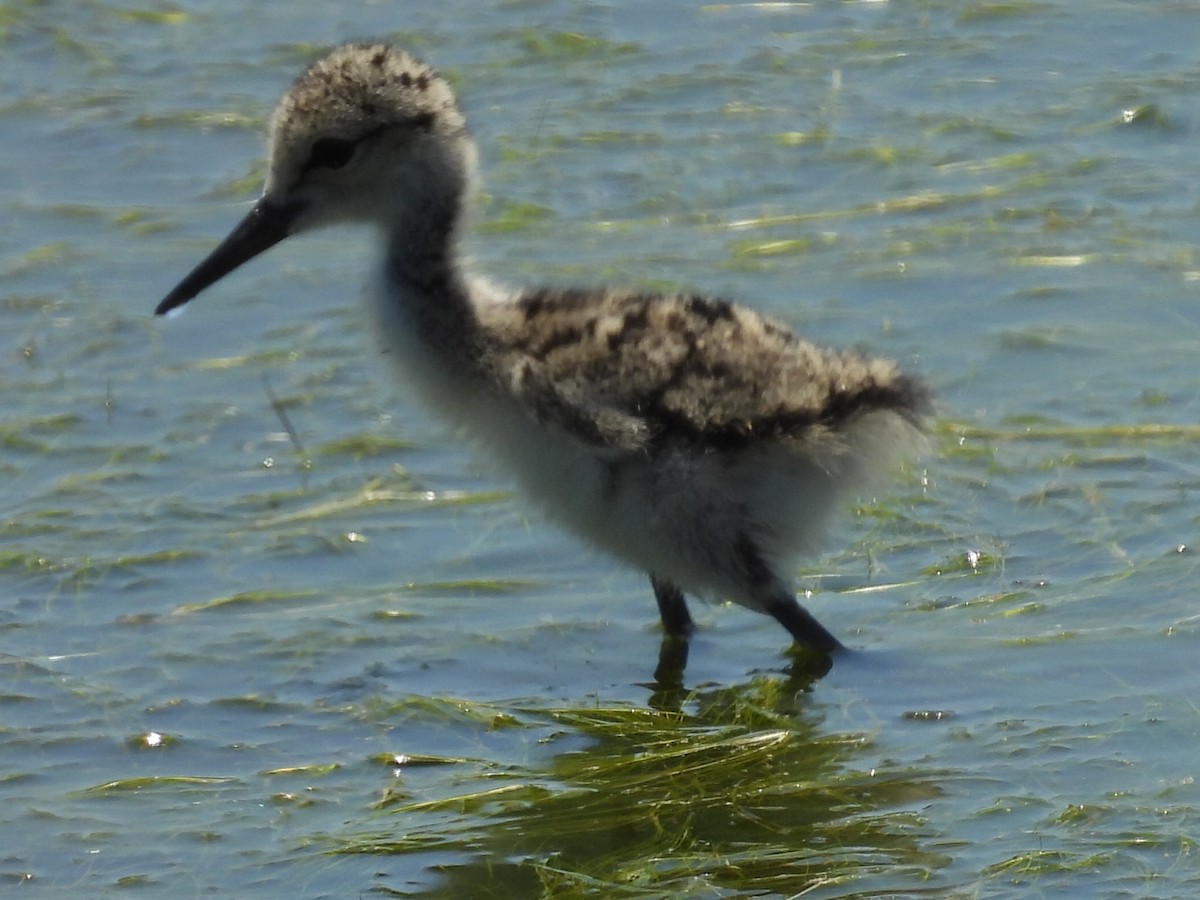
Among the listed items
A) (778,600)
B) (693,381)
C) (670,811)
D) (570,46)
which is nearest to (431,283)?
(693,381)

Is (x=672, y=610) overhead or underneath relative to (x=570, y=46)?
underneath

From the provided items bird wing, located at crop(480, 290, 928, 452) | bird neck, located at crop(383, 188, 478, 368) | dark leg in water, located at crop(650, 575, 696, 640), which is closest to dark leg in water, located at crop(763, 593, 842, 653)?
dark leg in water, located at crop(650, 575, 696, 640)

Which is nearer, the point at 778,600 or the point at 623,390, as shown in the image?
the point at 623,390

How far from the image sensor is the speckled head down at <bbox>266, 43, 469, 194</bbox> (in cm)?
521

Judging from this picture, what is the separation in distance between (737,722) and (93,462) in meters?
2.02

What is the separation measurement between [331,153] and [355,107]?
0.12 meters

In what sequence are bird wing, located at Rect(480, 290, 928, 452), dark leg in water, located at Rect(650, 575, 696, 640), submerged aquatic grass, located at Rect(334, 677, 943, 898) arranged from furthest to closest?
dark leg in water, located at Rect(650, 575, 696, 640) < bird wing, located at Rect(480, 290, 928, 452) < submerged aquatic grass, located at Rect(334, 677, 943, 898)

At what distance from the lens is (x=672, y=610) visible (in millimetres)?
5141

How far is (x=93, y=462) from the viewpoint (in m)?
5.97

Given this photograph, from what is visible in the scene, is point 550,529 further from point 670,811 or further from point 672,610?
point 670,811

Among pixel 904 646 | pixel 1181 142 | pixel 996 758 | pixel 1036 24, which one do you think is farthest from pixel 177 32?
pixel 996 758

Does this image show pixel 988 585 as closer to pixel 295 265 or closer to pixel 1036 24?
pixel 295 265

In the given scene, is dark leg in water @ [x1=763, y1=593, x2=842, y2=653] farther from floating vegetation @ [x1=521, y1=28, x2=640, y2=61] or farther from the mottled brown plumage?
floating vegetation @ [x1=521, y1=28, x2=640, y2=61]

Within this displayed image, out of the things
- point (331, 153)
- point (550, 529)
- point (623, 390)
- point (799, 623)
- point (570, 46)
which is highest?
point (331, 153)
